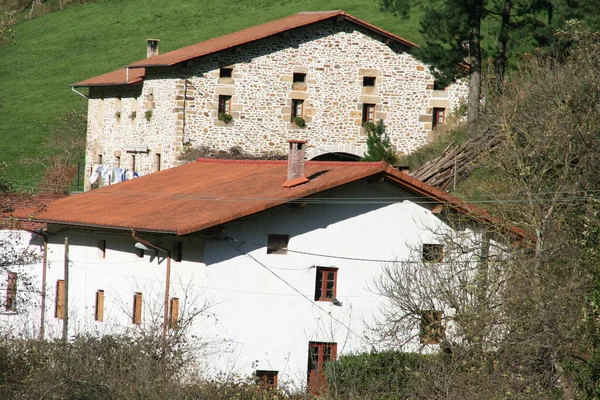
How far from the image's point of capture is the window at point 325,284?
70.3ft

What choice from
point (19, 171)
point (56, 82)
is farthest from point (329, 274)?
point (56, 82)

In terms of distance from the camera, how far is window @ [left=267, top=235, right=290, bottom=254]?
20984 millimetres

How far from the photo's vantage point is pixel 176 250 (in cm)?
2128

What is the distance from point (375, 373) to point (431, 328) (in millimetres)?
1380

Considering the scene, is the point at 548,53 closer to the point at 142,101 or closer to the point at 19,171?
the point at 142,101

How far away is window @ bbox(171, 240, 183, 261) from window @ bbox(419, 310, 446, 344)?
5140 mm

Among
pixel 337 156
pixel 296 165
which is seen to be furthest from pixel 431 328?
pixel 337 156

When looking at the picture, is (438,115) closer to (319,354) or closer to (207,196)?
(207,196)

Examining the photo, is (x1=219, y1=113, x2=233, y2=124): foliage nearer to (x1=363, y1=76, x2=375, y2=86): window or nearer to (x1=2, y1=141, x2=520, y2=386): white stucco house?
(x1=363, y1=76, x2=375, y2=86): window

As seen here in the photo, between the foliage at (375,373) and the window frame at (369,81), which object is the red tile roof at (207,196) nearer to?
the foliage at (375,373)

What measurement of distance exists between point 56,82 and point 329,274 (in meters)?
40.0

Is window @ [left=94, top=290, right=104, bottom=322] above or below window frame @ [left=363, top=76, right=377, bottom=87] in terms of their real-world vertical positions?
below

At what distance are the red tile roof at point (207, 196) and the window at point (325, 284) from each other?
1.81 m

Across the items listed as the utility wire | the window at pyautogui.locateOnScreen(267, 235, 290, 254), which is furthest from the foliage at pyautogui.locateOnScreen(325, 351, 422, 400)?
the window at pyautogui.locateOnScreen(267, 235, 290, 254)
